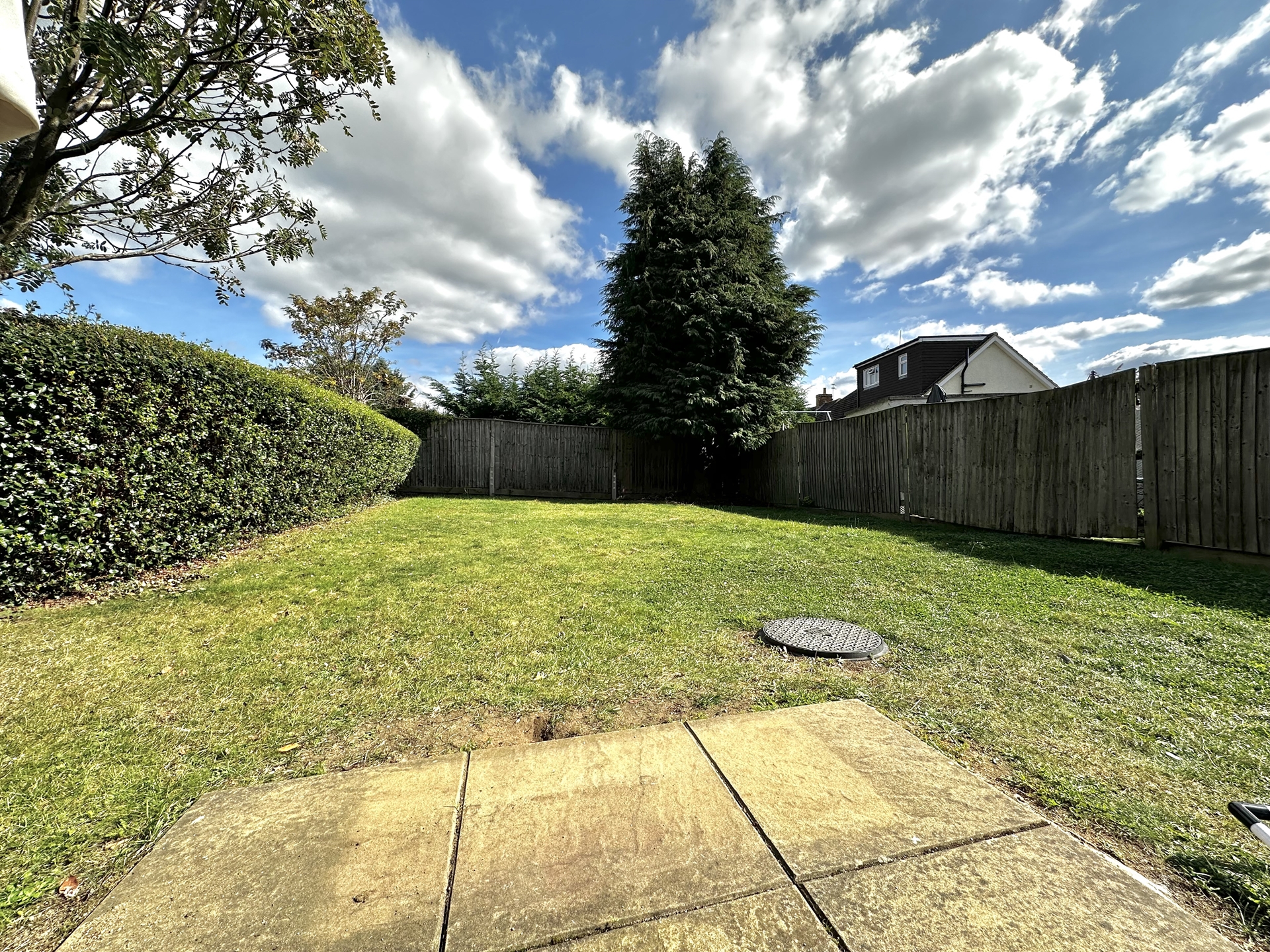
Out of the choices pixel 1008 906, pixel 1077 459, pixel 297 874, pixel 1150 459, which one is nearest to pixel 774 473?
pixel 1077 459

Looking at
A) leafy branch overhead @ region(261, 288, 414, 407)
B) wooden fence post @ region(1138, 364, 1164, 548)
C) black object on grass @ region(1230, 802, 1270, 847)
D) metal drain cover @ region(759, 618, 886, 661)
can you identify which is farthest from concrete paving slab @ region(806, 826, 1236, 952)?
leafy branch overhead @ region(261, 288, 414, 407)

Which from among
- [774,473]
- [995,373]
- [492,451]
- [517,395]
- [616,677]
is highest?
[995,373]

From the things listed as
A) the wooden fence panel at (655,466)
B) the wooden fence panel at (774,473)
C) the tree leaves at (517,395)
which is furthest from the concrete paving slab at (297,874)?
the tree leaves at (517,395)

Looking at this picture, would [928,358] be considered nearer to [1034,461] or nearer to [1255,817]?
[1034,461]

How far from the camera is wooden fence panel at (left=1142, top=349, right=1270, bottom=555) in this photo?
13.0 ft

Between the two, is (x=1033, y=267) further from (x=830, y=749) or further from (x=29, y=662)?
(x=29, y=662)

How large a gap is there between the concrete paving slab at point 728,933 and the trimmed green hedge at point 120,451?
428 cm

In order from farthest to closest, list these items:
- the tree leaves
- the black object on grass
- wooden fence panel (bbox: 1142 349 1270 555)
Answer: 1. the tree leaves
2. wooden fence panel (bbox: 1142 349 1270 555)
3. the black object on grass

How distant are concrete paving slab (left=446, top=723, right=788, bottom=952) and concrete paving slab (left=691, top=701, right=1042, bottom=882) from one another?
0.11 m

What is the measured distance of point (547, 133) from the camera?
9.64 metres

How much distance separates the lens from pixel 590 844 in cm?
124

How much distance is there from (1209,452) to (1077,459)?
3.64 feet

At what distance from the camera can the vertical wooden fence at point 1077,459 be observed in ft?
13.4

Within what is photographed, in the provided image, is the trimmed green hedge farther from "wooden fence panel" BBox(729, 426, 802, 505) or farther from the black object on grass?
"wooden fence panel" BBox(729, 426, 802, 505)
